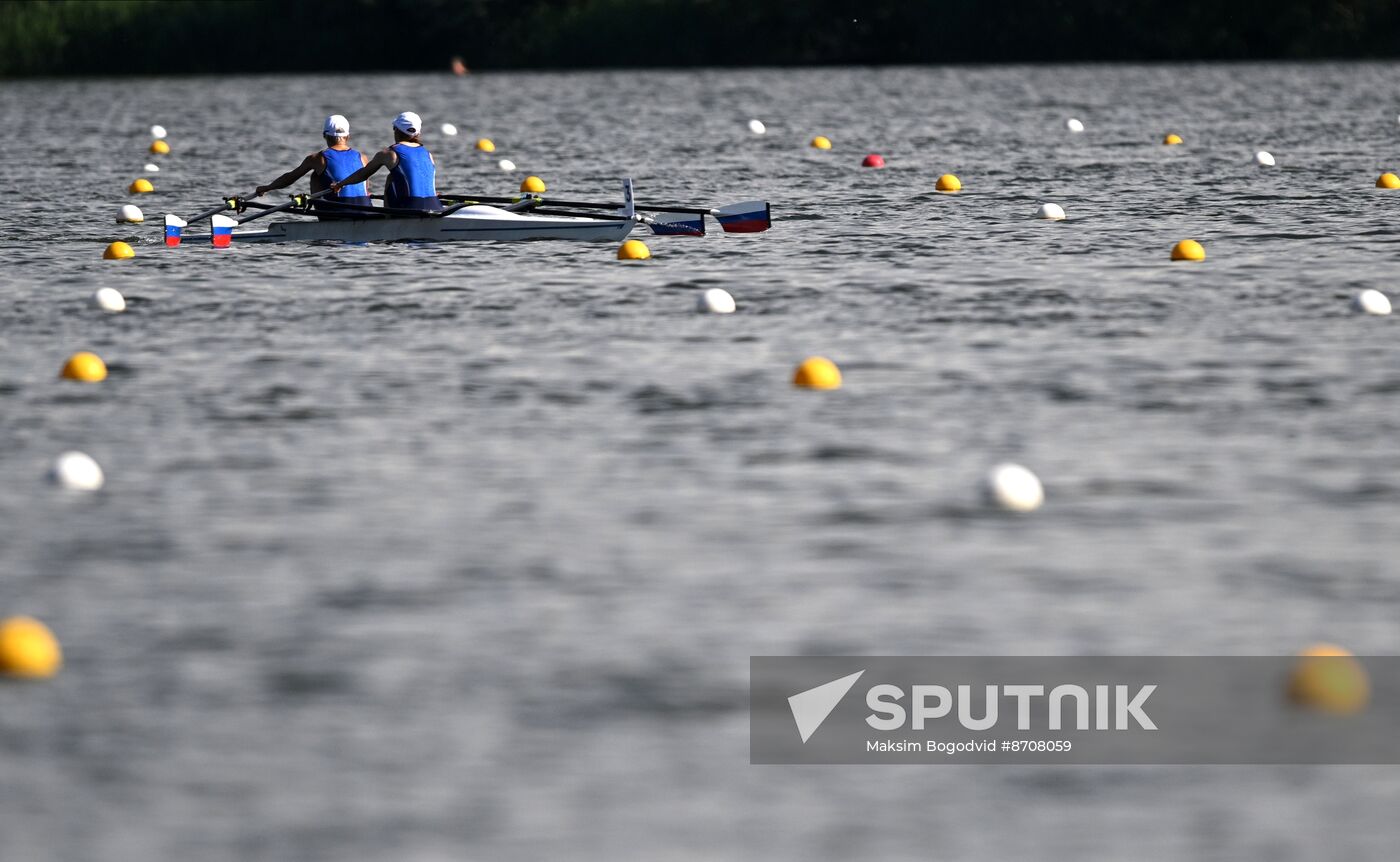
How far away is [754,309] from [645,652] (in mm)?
8551

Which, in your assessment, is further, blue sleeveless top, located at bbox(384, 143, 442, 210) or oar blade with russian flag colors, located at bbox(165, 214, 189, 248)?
oar blade with russian flag colors, located at bbox(165, 214, 189, 248)

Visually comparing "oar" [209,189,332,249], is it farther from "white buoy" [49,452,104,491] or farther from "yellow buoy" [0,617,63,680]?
"yellow buoy" [0,617,63,680]

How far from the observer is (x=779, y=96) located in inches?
2076

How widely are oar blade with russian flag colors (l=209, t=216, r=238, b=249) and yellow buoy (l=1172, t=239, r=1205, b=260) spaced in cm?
823

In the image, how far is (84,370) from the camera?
1321 cm

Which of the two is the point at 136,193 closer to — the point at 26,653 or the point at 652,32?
the point at 26,653

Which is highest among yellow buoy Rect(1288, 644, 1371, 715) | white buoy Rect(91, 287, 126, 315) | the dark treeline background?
yellow buoy Rect(1288, 644, 1371, 715)

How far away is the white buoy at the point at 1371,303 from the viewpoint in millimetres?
15000

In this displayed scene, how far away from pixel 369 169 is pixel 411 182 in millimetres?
411

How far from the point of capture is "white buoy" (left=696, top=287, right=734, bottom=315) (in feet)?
51.8

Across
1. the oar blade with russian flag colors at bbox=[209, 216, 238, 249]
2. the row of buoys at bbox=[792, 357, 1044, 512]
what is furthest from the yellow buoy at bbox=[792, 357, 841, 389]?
the oar blade with russian flag colors at bbox=[209, 216, 238, 249]

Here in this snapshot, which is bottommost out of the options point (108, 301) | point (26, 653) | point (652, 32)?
point (652, 32)

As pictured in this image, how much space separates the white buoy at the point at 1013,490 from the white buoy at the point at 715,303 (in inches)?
245

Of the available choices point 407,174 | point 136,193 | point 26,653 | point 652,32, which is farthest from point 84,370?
point 652,32
